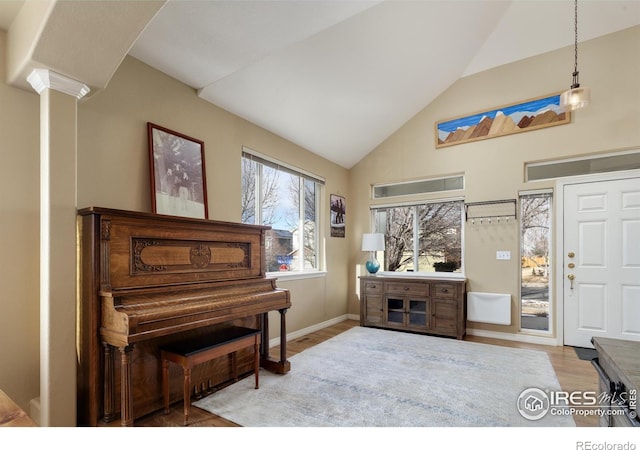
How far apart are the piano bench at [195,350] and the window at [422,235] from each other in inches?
128

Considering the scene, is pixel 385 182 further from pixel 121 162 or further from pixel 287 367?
pixel 121 162

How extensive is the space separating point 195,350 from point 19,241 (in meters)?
1.30

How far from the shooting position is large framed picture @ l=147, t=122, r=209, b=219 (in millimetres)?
2754

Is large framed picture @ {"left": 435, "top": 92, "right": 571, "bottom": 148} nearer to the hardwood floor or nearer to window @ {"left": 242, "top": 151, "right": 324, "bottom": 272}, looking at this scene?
window @ {"left": 242, "top": 151, "right": 324, "bottom": 272}

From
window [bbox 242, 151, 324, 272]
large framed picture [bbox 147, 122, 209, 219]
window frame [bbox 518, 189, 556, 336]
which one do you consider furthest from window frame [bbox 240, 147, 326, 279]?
window frame [bbox 518, 189, 556, 336]

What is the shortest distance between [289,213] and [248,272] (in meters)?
1.58

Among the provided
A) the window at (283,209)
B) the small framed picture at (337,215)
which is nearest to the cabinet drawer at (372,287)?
the window at (283,209)

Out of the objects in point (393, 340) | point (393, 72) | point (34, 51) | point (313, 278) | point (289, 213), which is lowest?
point (393, 340)

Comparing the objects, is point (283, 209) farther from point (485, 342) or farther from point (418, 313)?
point (485, 342)

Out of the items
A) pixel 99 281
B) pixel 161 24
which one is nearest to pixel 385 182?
pixel 161 24

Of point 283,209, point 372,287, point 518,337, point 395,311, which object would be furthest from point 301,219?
point 518,337

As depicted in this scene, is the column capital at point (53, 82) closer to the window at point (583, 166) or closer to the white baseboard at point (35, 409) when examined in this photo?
the white baseboard at point (35, 409)

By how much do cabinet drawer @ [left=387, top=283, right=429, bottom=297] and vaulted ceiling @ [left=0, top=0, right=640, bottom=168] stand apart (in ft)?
7.24

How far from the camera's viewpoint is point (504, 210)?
438cm
